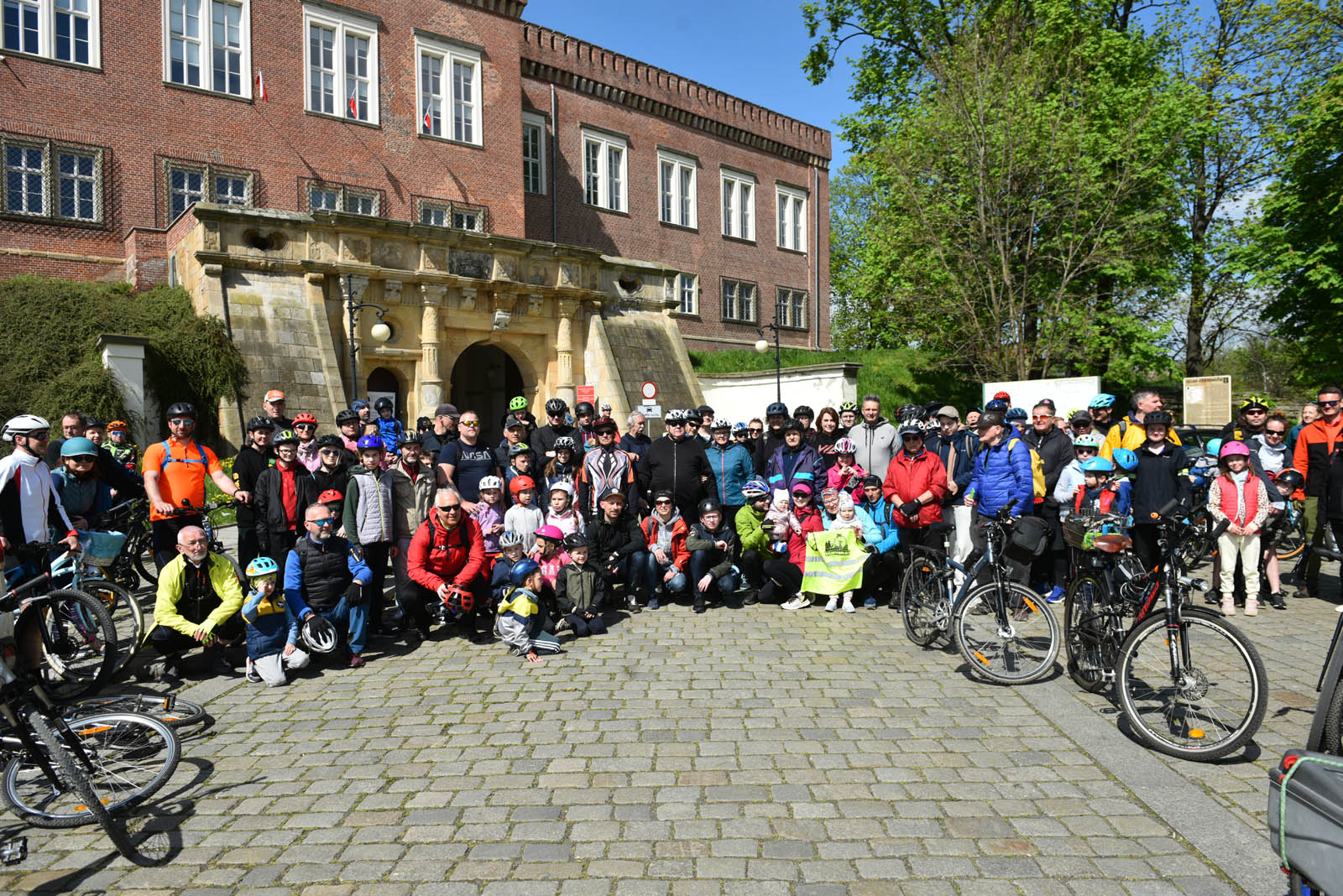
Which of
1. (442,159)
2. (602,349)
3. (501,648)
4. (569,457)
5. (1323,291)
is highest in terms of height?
(442,159)

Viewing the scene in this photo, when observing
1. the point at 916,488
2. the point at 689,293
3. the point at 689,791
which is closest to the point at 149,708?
the point at 689,791

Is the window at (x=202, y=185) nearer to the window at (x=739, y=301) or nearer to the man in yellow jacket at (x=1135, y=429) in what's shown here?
the window at (x=739, y=301)

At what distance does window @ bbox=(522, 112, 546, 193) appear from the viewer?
31.2 meters

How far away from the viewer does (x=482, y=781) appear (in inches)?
173

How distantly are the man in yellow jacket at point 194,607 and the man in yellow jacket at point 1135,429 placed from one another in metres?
8.15

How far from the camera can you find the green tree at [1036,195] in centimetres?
2053

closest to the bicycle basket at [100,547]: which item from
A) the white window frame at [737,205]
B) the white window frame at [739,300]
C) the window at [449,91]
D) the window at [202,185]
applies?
the window at [202,185]

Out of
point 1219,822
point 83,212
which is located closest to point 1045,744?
point 1219,822

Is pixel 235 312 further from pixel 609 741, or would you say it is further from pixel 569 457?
pixel 609 741

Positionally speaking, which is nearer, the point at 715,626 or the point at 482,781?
the point at 482,781

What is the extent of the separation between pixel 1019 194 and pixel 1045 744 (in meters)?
19.5

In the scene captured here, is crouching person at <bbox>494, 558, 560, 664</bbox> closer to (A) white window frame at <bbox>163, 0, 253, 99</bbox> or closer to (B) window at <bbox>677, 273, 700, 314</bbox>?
(A) white window frame at <bbox>163, 0, 253, 99</bbox>

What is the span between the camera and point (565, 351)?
2173 cm

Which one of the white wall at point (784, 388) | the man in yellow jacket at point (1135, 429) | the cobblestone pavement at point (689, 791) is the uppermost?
the white wall at point (784, 388)
